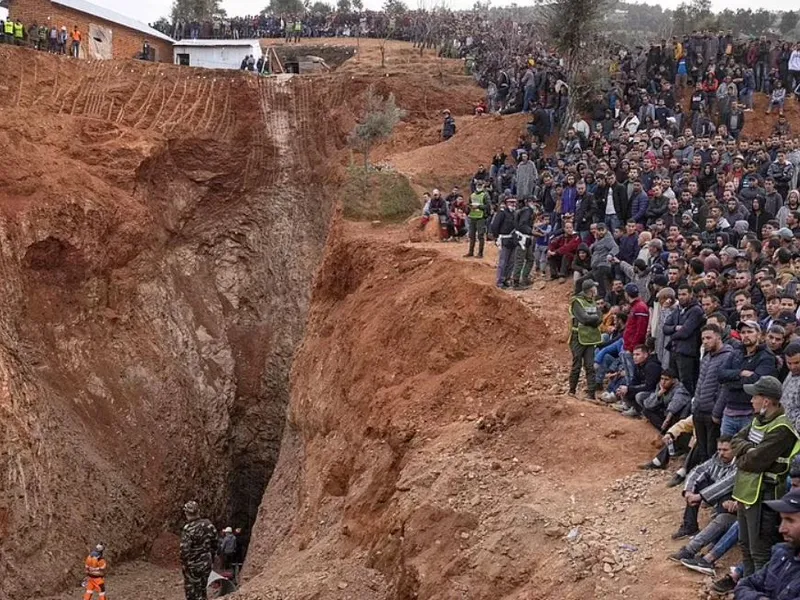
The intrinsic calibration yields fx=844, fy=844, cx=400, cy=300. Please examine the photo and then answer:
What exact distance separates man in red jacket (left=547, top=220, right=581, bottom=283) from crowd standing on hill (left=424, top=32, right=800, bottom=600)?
1.2 inches

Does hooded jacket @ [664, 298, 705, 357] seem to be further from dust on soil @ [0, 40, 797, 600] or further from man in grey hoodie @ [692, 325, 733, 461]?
dust on soil @ [0, 40, 797, 600]

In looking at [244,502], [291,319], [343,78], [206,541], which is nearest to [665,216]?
[206,541]

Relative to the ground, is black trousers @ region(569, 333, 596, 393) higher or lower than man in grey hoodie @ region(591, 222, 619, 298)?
lower

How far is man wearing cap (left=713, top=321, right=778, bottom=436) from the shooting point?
8.97m

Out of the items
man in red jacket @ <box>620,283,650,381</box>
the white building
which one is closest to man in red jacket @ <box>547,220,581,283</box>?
man in red jacket @ <box>620,283,650,381</box>

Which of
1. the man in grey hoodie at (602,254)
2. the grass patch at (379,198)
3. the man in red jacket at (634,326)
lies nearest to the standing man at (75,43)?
the grass patch at (379,198)

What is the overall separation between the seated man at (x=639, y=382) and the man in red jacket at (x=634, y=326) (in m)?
0.19

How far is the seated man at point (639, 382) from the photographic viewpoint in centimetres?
1151

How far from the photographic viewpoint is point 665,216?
16031mm

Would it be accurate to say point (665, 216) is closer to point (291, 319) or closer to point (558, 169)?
point (558, 169)

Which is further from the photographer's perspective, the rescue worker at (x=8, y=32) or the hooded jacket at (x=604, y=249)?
the rescue worker at (x=8, y=32)

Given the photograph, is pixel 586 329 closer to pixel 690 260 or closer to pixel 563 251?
pixel 690 260

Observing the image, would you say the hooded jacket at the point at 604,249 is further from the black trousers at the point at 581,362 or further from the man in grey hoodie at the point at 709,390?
the man in grey hoodie at the point at 709,390

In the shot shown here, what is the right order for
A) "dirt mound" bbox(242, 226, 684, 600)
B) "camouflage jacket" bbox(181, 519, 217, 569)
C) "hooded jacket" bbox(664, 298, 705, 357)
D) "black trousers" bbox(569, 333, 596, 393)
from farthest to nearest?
"camouflage jacket" bbox(181, 519, 217, 569)
"black trousers" bbox(569, 333, 596, 393)
"dirt mound" bbox(242, 226, 684, 600)
"hooded jacket" bbox(664, 298, 705, 357)
